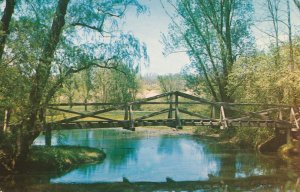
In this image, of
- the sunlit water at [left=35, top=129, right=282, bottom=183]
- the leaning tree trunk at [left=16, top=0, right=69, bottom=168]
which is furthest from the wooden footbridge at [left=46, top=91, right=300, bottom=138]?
the sunlit water at [left=35, top=129, right=282, bottom=183]

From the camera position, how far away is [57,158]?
860 inches

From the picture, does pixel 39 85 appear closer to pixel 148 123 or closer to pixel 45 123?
pixel 45 123

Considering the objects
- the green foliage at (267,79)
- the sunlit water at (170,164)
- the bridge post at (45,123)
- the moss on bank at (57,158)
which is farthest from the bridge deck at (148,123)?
the green foliage at (267,79)

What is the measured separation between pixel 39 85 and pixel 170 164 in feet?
32.1

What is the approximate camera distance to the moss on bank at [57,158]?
20688mm

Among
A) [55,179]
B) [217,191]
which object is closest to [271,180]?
[217,191]

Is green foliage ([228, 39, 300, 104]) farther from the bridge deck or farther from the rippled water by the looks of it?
the rippled water

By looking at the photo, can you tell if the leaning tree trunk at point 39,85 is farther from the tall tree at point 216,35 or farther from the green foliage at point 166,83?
the green foliage at point 166,83

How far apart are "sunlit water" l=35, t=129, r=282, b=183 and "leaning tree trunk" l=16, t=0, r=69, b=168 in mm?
1653

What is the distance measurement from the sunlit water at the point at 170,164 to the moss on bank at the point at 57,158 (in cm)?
67

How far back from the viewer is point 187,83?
41.7m

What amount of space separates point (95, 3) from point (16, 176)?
9019 millimetres

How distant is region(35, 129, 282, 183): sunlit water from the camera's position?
20125mm

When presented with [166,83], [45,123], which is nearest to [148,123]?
[45,123]
